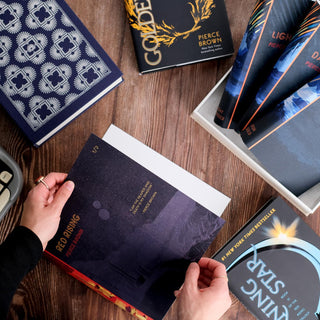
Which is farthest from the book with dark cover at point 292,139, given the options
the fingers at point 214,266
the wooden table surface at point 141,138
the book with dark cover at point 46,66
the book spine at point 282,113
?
the book with dark cover at point 46,66

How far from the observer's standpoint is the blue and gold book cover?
2.46ft

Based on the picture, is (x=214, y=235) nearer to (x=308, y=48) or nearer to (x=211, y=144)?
(x=211, y=144)

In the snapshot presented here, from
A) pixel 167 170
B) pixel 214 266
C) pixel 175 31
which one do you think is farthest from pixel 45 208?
pixel 175 31

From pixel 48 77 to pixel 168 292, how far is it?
57 cm

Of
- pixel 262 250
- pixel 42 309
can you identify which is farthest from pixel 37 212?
pixel 262 250

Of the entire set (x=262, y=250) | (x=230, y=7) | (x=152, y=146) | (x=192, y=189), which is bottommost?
(x=262, y=250)

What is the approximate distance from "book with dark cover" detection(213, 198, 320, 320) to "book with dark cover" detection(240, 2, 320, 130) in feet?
0.81

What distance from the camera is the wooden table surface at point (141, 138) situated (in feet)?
2.60

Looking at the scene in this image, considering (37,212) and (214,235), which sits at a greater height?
(37,212)

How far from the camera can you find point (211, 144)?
2.69 feet

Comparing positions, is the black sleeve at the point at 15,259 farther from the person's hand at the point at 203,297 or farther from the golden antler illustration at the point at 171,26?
the golden antler illustration at the point at 171,26

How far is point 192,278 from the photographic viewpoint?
700 mm

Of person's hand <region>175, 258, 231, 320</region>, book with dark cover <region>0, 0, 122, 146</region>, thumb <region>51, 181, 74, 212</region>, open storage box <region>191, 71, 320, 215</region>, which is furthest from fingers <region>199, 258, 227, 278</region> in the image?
book with dark cover <region>0, 0, 122, 146</region>

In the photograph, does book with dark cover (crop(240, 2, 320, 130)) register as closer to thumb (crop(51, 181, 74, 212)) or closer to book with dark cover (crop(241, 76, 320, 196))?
book with dark cover (crop(241, 76, 320, 196))
